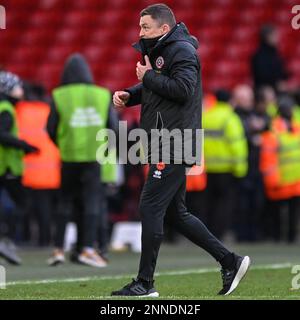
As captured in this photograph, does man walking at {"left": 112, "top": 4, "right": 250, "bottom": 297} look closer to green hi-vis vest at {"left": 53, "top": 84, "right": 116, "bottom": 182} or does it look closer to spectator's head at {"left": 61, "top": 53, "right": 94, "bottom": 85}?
green hi-vis vest at {"left": 53, "top": 84, "right": 116, "bottom": 182}

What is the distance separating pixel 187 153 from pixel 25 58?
16389 mm

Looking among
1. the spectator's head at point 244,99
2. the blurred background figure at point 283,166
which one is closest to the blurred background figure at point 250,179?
the spectator's head at point 244,99

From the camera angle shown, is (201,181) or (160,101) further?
(201,181)

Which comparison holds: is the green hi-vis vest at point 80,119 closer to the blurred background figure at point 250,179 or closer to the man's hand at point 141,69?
the man's hand at point 141,69

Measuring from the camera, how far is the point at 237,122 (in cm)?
1608

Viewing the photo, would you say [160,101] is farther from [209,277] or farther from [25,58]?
[25,58]

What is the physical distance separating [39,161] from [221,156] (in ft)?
7.57

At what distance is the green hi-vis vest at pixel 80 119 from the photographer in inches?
481

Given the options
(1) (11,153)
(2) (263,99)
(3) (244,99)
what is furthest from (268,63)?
(1) (11,153)

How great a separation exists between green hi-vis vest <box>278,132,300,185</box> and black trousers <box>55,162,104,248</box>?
4725 millimetres

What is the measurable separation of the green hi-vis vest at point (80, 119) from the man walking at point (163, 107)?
345 centimetres

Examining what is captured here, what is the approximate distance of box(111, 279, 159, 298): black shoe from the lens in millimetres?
8523

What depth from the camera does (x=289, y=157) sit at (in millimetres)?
16750
